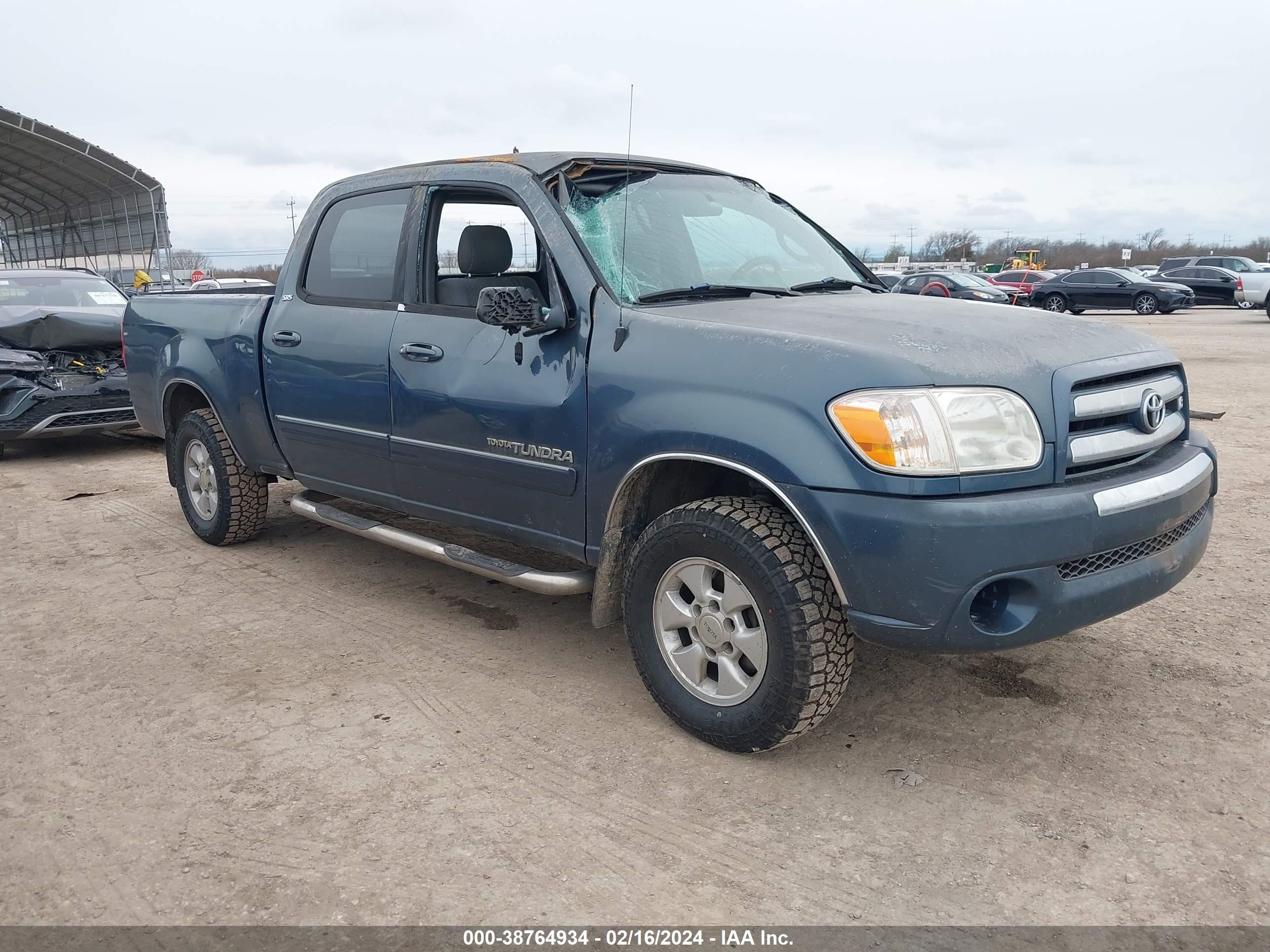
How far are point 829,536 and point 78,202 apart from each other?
33.5 meters

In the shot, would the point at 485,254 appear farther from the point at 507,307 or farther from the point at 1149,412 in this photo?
the point at 1149,412

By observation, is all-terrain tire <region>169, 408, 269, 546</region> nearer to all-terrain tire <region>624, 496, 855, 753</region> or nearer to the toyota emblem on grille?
all-terrain tire <region>624, 496, 855, 753</region>

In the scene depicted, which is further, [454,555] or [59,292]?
[59,292]

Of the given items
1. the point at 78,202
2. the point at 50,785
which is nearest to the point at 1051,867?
the point at 50,785

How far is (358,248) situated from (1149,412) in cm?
330

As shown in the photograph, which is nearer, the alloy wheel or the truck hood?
the truck hood

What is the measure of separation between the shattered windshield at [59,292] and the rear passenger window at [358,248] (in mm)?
5100

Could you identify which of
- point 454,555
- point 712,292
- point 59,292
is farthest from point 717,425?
point 59,292

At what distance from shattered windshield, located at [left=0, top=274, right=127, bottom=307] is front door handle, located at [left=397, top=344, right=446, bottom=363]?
239 inches

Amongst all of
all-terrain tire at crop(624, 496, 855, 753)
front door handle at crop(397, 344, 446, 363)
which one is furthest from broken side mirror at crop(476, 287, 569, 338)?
all-terrain tire at crop(624, 496, 855, 753)

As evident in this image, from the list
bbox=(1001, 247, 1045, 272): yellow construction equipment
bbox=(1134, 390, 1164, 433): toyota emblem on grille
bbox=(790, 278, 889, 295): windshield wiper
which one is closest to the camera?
bbox=(1134, 390, 1164, 433): toyota emblem on grille

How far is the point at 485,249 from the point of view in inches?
154

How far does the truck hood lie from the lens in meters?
2.76

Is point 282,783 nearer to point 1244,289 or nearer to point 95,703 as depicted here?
point 95,703
